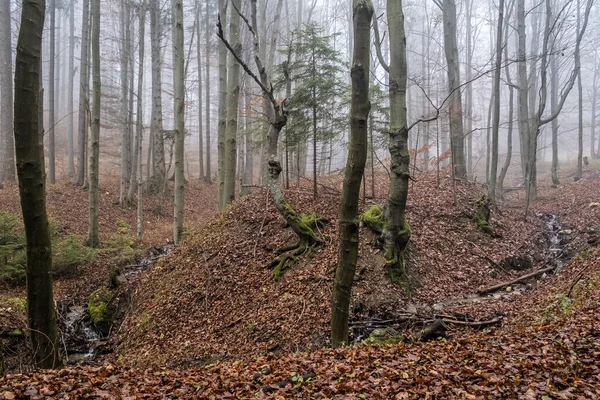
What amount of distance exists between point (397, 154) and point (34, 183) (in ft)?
21.7

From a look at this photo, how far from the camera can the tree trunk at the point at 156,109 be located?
15641mm

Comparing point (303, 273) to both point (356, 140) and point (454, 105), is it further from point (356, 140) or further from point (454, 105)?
point (454, 105)

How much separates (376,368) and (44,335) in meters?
3.83

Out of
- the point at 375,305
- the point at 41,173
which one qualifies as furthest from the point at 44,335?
the point at 375,305

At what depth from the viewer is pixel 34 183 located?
13.1 ft

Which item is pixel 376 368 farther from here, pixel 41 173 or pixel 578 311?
pixel 41 173

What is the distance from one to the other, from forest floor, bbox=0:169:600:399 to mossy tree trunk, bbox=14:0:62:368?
751 millimetres

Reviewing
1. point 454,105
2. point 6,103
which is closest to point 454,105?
point 454,105

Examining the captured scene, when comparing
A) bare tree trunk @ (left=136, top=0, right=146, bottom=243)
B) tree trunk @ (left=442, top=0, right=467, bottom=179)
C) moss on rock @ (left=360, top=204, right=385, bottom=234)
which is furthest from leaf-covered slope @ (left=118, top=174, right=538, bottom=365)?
tree trunk @ (left=442, top=0, right=467, bottom=179)

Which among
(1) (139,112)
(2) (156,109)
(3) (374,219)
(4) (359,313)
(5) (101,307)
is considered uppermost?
(2) (156,109)

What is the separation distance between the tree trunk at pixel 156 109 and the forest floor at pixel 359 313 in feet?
14.3

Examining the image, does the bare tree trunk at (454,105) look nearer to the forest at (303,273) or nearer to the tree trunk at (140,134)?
the forest at (303,273)

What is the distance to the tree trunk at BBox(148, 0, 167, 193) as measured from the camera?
51.3 feet

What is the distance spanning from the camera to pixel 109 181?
66.1 ft
